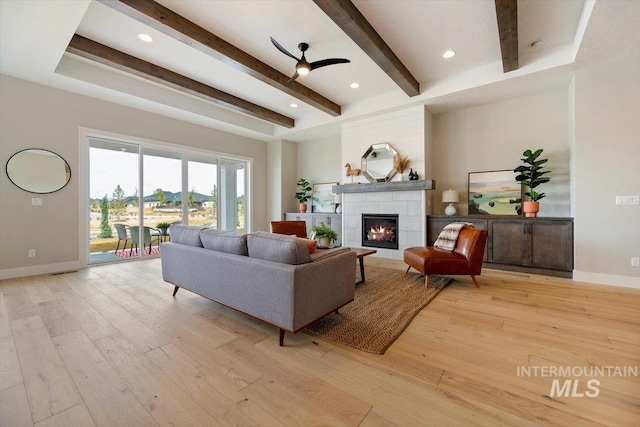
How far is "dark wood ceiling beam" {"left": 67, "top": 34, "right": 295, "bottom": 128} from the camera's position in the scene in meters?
3.26

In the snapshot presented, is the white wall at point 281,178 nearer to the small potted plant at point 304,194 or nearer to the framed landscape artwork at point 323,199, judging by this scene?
the small potted plant at point 304,194

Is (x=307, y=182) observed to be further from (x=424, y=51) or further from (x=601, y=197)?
(x=601, y=197)

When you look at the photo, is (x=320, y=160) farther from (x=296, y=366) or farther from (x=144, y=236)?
(x=296, y=366)

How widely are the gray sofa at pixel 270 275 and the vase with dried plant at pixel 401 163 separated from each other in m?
3.10

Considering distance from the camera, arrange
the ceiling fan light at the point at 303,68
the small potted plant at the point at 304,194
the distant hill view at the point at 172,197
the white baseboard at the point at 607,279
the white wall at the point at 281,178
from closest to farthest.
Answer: the ceiling fan light at the point at 303,68 < the white baseboard at the point at 607,279 < the distant hill view at the point at 172,197 < the small potted plant at the point at 304,194 < the white wall at the point at 281,178

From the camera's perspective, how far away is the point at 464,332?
2135 mm

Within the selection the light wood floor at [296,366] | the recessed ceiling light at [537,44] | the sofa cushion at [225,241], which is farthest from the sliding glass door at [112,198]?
the recessed ceiling light at [537,44]

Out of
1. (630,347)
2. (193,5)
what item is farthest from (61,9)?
(630,347)

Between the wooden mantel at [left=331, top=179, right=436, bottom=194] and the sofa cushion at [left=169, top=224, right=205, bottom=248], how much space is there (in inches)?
136

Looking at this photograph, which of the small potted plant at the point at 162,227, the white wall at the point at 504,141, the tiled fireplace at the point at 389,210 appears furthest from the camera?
the small potted plant at the point at 162,227

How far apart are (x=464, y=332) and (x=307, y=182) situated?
557 centimetres

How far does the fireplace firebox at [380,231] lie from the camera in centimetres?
519

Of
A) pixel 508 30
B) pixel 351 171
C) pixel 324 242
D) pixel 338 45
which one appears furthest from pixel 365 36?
pixel 351 171

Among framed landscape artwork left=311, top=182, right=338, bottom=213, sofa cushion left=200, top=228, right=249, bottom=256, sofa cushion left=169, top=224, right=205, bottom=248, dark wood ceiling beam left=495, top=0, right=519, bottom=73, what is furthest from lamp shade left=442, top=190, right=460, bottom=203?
sofa cushion left=169, top=224, right=205, bottom=248
